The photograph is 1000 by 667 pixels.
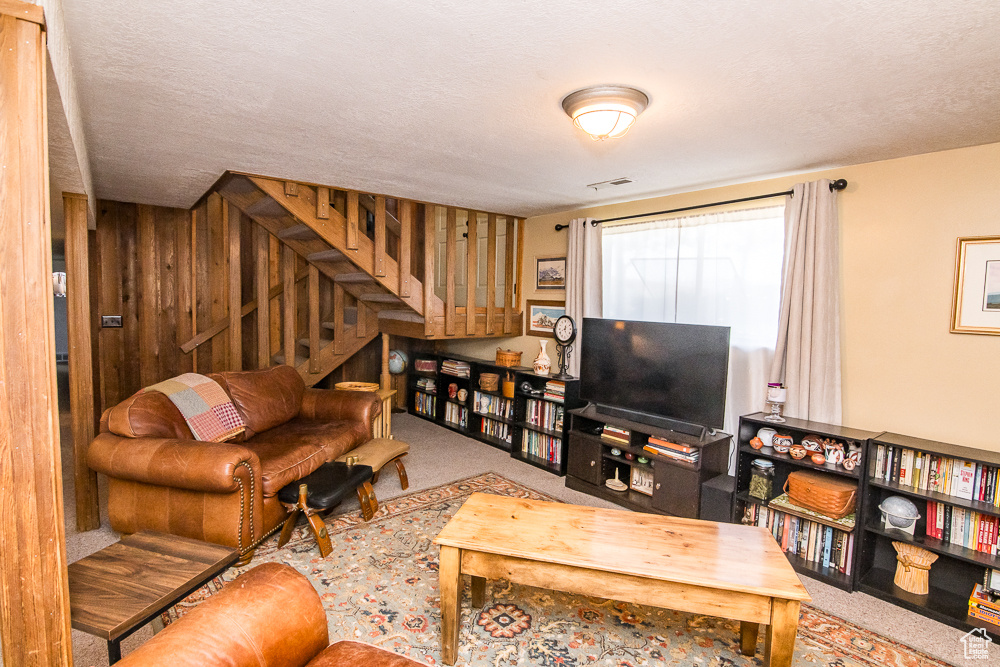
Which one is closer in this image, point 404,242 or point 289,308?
point 404,242

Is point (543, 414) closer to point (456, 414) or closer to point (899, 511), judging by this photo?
point (456, 414)

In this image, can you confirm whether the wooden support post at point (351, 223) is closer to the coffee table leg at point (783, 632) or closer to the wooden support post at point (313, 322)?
the wooden support post at point (313, 322)

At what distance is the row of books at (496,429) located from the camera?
501cm

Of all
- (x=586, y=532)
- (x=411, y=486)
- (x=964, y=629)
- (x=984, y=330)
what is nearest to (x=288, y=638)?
(x=586, y=532)

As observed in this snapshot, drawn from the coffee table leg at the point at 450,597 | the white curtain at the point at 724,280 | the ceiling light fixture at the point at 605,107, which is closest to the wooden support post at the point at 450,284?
the white curtain at the point at 724,280

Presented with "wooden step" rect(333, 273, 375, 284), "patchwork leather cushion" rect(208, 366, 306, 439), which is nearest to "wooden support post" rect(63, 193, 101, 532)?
"patchwork leather cushion" rect(208, 366, 306, 439)

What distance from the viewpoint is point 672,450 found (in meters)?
3.42

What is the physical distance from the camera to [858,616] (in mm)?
2420

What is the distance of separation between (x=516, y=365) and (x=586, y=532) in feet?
9.30

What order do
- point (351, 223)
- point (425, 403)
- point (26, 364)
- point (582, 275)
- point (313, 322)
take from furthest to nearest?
point (425, 403) < point (313, 322) < point (582, 275) < point (351, 223) < point (26, 364)

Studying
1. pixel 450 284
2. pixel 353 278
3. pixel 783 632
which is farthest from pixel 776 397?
pixel 353 278

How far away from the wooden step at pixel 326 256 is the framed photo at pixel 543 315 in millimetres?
1868

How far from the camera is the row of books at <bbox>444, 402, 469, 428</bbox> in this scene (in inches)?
213

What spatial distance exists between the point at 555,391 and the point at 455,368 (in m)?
1.40
